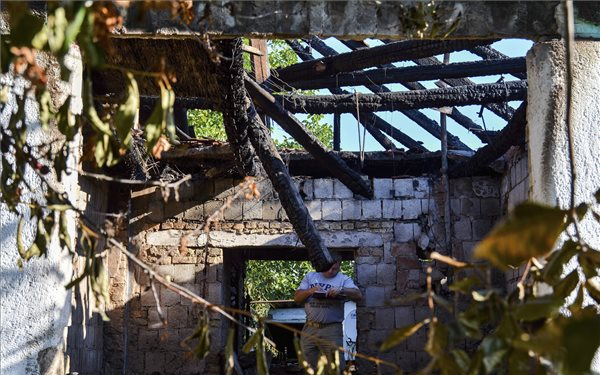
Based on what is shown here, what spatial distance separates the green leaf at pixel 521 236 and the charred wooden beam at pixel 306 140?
536 centimetres

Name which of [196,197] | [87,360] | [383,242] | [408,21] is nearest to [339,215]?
[383,242]

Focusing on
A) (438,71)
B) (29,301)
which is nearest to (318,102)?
(438,71)

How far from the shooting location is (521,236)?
1544 millimetres

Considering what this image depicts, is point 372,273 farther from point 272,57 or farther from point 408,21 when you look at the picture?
point 272,57

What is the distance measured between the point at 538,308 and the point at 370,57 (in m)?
4.92

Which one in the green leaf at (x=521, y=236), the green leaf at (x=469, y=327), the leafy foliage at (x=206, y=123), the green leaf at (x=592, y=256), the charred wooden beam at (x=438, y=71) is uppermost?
the leafy foliage at (x=206, y=123)

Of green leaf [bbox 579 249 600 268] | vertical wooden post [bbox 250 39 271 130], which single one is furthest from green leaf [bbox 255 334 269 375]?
vertical wooden post [bbox 250 39 271 130]

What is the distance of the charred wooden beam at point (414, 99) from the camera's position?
7555 millimetres

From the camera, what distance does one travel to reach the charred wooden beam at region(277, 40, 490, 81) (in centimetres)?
630

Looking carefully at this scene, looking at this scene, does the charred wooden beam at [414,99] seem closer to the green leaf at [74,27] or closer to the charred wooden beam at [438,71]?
the charred wooden beam at [438,71]

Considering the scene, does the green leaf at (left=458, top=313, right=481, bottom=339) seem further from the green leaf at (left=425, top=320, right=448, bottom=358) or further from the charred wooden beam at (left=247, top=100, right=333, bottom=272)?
the charred wooden beam at (left=247, top=100, right=333, bottom=272)

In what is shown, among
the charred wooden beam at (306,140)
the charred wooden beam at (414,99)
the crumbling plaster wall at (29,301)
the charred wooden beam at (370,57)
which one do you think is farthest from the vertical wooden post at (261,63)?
the crumbling plaster wall at (29,301)

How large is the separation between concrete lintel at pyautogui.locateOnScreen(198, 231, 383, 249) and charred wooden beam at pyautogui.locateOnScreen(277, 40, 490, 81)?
6.25 feet

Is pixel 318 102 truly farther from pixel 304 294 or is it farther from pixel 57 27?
pixel 57 27
